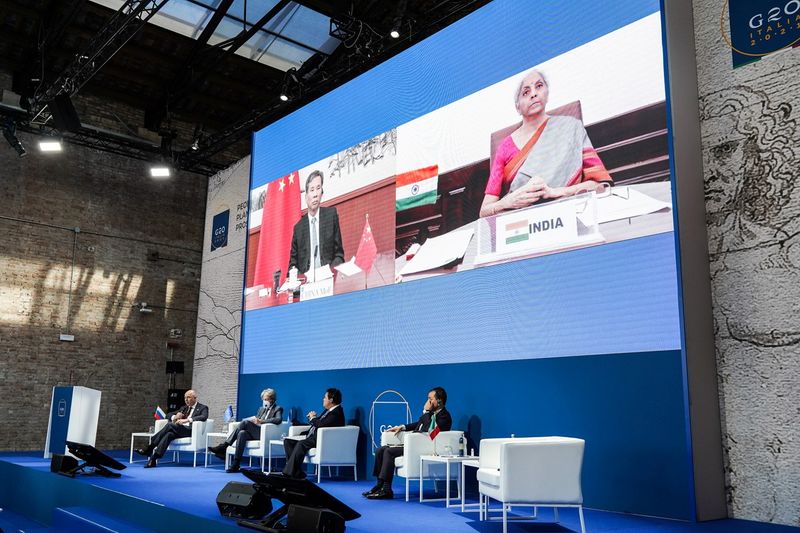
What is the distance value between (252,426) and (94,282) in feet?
17.8

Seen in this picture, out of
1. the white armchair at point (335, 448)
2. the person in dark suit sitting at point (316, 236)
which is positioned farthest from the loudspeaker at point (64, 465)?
the person in dark suit sitting at point (316, 236)

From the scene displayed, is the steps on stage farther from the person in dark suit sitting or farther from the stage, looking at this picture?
the person in dark suit sitting

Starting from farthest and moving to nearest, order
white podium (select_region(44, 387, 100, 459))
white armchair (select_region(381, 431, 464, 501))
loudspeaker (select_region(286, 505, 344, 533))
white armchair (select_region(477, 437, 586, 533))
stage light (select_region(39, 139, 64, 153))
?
stage light (select_region(39, 139, 64, 153)) → white podium (select_region(44, 387, 100, 459)) → white armchair (select_region(381, 431, 464, 501)) → white armchair (select_region(477, 437, 586, 533)) → loudspeaker (select_region(286, 505, 344, 533))

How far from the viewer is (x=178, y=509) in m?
4.87

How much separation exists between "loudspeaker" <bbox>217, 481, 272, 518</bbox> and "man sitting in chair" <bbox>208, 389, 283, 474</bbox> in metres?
3.25

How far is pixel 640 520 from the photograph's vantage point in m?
4.61

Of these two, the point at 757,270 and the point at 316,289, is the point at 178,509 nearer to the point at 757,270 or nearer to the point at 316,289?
the point at 316,289

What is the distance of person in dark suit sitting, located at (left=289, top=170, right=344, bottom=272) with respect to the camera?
8.27m

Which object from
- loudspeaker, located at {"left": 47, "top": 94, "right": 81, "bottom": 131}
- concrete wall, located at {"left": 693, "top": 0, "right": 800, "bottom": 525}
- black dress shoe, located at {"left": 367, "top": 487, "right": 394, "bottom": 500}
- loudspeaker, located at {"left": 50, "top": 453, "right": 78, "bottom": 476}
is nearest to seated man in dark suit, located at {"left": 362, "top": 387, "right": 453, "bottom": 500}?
black dress shoe, located at {"left": 367, "top": 487, "right": 394, "bottom": 500}

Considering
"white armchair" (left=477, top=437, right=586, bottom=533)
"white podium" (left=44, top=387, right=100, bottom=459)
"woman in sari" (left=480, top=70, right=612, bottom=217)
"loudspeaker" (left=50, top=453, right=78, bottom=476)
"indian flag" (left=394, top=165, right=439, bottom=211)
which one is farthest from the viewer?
"white podium" (left=44, top=387, right=100, bottom=459)

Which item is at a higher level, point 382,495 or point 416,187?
point 416,187

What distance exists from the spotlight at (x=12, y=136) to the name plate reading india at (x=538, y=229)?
8.30 metres

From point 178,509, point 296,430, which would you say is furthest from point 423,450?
point 296,430

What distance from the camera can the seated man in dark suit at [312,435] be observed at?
278 inches
